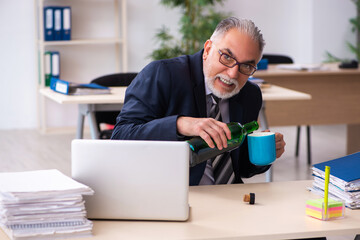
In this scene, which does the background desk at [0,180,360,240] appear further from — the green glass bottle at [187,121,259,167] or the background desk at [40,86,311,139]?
the background desk at [40,86,311,139]

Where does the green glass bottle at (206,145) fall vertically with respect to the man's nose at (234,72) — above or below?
below

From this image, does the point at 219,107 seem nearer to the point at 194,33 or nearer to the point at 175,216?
the point at 175,216

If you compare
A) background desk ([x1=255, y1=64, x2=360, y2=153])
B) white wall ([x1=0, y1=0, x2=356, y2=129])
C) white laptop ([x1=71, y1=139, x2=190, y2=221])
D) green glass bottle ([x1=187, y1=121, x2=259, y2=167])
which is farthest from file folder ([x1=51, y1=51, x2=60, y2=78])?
white laptop ([x1=71, y1=139, x2=190, y2=221])

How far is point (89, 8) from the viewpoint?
20.0ft

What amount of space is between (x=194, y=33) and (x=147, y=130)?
4.03 metres

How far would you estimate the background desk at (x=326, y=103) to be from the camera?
15.7ft

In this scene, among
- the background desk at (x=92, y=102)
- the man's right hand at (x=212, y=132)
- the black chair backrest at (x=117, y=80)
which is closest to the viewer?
the man's right hand at (x=212, y=132)

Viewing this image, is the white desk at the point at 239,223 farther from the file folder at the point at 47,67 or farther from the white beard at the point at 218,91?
the file folder at the point at 47,67

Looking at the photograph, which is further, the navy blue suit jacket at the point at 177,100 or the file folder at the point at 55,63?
the file folder at the point at 55,63

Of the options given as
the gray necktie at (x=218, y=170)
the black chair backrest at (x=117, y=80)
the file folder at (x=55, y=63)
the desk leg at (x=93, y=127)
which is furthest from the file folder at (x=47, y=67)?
the gray necktie at (x=218, y=170)

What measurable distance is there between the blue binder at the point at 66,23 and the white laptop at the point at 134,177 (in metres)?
4.43

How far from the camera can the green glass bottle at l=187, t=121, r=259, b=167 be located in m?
1.74

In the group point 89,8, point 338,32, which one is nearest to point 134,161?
point 89,8

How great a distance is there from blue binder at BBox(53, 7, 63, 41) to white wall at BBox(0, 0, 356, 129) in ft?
1.01
